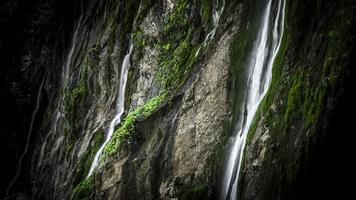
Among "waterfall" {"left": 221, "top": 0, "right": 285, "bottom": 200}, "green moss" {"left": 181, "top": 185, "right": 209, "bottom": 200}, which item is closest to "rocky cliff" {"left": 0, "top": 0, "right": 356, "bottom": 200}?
"green moss" {"left": 181, "top": 185, "right": 209, "bottom": 200}

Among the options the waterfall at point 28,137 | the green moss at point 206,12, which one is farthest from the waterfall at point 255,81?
the waterfall at point 28,137

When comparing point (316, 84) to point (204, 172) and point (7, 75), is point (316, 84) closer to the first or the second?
point (204, 172)

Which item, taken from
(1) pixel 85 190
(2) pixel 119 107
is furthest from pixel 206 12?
(1) pixel 85 190

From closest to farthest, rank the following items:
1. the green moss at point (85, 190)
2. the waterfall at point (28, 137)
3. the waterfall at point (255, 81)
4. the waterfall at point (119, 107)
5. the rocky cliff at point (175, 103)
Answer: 1. the rocky cliff at point (175, 103)
2. the waterfall at point (255, 81)
3. the green moss at point (85, 190)
4. the waterfall at point (119, 107)
5. the waterfall at point (28, 137)

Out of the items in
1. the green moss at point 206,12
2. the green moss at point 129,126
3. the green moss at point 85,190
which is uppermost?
the green moss at point 206,12

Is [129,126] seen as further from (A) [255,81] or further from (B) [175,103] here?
(A) [255,81]

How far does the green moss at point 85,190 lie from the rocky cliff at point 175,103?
5cm

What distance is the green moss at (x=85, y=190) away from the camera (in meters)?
11.3

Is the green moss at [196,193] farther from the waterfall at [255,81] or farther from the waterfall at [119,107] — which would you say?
the waterfall at [119,107]

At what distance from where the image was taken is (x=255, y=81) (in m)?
Result: 8.66

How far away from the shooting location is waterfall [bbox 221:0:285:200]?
324 inches

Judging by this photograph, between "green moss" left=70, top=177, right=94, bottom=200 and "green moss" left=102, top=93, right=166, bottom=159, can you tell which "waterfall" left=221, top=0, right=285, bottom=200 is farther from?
"green moss" left=70, top=177, right=94, bottom=200

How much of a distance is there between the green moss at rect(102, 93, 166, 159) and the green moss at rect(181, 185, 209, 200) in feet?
7.95

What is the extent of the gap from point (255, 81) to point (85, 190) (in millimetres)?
5044
